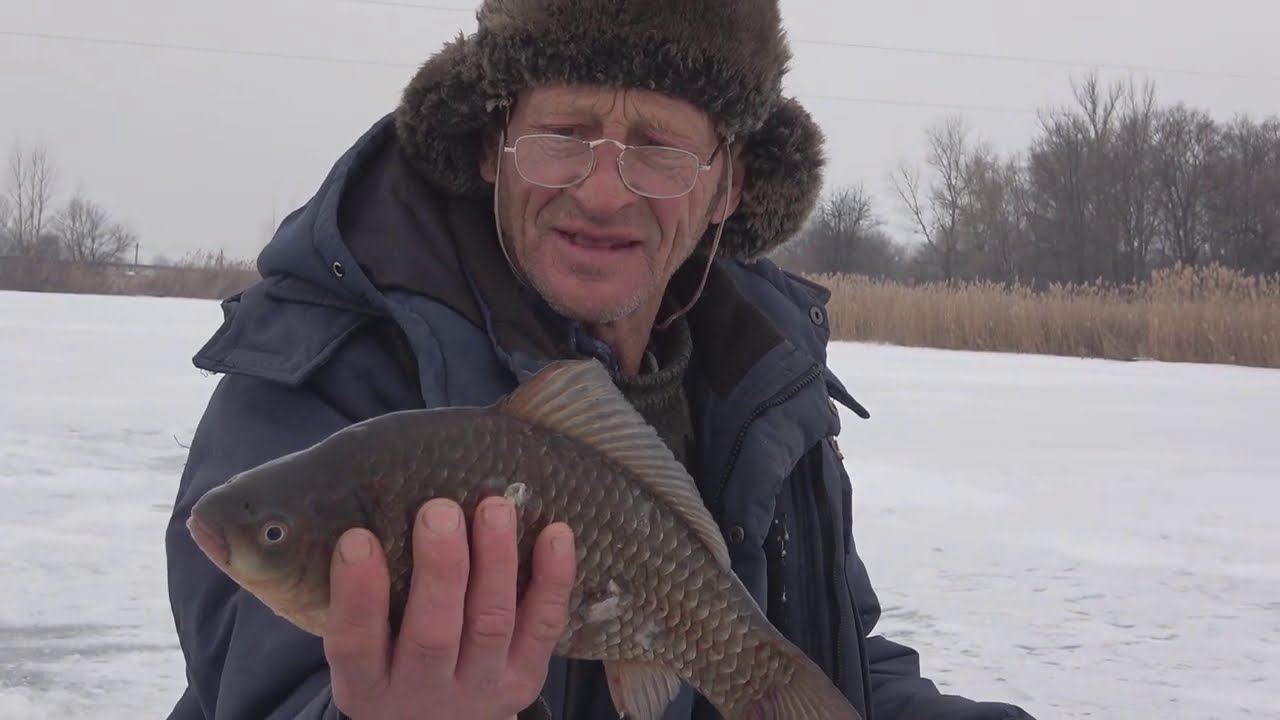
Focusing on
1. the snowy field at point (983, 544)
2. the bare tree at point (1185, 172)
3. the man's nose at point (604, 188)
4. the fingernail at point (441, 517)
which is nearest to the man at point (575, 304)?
the man's nose at point (604, 188)

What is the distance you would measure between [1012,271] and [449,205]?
145 feet

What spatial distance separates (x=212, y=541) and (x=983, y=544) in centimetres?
407

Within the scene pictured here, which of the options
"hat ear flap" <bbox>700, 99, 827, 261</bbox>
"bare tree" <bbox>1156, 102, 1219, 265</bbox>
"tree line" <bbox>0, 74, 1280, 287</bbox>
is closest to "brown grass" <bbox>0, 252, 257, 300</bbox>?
"tree line" <bbox>0, 74, 1280, 287</bbox>

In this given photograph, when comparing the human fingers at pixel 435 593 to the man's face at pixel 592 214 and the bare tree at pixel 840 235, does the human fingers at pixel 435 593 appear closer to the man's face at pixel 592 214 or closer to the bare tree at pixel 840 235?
the man's face at pixel 592 214

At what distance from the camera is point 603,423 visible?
139cm

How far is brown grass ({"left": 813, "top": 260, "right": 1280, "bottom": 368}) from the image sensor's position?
13453 millimetres

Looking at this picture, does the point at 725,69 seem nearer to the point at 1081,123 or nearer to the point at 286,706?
the point at 286,706

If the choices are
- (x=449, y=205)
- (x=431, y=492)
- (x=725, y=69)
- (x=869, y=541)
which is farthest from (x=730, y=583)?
(x=869, y=541)

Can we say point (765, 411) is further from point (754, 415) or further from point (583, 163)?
point (583, 163)

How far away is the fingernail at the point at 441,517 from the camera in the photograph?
1169 mm

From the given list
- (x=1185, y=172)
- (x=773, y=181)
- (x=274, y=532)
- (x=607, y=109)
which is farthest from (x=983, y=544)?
(x=1185, y=172)

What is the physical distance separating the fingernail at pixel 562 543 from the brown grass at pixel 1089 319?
45.7 ft

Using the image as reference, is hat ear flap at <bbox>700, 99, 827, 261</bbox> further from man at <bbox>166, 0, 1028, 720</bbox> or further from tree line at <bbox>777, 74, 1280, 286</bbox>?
tree line at <bbox>777, 74, 1280, 286</bbox>

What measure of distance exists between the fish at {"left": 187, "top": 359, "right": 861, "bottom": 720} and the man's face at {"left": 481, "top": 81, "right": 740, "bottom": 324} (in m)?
0.74
